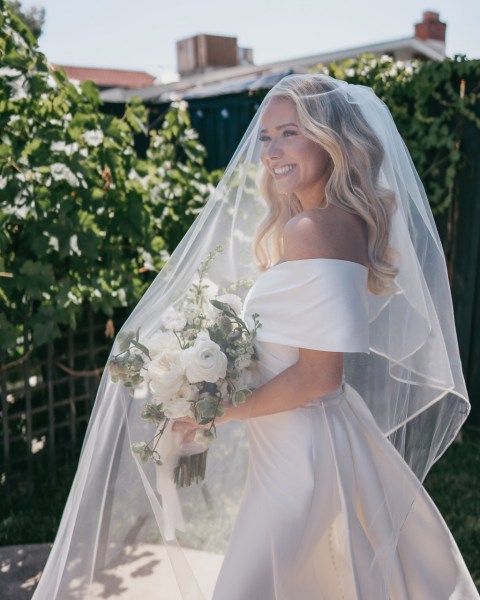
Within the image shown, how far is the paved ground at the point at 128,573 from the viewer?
2.21m

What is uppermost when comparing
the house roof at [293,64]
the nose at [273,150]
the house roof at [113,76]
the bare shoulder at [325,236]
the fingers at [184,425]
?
the house roof at [113,76]

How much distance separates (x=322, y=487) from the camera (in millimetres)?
1895

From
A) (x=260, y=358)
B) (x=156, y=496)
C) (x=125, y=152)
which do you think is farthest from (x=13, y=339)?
(x=260, y=358)

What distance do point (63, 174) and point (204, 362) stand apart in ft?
6.37

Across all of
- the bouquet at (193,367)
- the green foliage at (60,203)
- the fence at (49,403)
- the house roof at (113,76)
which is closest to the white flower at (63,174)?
the green foliage at (60,203)

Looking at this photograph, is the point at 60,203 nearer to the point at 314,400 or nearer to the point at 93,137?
the point at 93,137

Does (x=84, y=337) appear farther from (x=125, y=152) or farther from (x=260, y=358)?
(x=260, y=358)

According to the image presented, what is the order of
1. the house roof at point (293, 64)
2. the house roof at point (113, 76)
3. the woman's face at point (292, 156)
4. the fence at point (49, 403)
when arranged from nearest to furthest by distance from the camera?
the woman's face at point (292, 156) < the fence at point (49, 403) < the house roof at point (293, 64) < the house roof at point (113, 76)

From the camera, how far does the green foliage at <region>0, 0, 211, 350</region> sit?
10.7 feet

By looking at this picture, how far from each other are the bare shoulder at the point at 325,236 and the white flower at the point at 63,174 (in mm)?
1814

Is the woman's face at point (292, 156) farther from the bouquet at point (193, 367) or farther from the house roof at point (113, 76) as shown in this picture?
Result: the house roof at point (113, 76)

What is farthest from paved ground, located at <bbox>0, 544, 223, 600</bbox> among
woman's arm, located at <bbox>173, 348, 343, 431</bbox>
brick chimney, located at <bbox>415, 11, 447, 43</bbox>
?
brick chimney, located at <bbox>415, 11, 447, 43</bbox>

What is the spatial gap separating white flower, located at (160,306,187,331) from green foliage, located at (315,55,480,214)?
2.98 m

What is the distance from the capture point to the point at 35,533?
338cm
